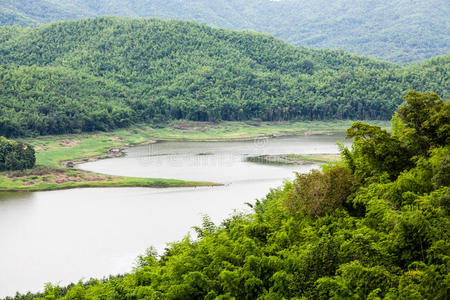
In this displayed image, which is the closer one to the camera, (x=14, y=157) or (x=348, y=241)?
(x=348, y=241)

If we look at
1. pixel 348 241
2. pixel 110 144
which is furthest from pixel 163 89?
pixel 348 241

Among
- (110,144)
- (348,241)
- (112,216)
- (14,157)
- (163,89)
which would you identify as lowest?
(112,216)

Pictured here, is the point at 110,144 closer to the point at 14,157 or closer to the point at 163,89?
the point at 14,157

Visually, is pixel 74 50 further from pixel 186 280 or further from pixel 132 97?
pixel 186 280

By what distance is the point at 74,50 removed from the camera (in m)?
199

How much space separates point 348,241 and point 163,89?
159689mm

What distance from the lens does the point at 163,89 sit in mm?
175875

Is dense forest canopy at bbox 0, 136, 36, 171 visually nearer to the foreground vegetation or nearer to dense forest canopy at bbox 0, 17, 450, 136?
dense forest canopy at bbox 0, 17, 450, 136

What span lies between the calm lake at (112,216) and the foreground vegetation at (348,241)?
12.3m

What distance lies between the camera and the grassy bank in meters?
71.6

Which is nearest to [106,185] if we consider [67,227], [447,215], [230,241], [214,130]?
[67,227]

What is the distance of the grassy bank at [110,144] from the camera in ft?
235

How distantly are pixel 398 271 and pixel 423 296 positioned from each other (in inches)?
80.4

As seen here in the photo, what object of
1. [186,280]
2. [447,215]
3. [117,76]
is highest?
[117,76]
